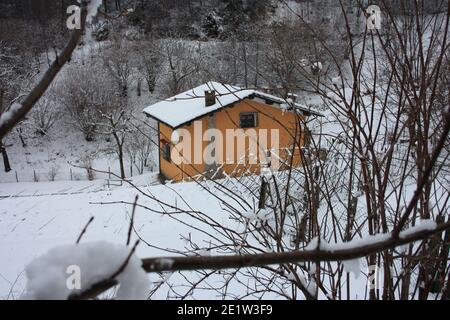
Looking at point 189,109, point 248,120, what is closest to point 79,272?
point 189,109

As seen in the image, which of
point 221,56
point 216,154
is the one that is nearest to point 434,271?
point 216,154

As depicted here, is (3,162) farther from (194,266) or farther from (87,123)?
(194,266)

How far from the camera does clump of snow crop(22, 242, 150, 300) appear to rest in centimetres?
70

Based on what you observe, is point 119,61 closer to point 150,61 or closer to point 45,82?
point 150,61

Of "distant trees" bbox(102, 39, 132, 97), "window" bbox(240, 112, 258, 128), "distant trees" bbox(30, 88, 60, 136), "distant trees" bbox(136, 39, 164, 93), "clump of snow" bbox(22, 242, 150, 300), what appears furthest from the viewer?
"distant trees" bbox(136, 39, 164, 93)

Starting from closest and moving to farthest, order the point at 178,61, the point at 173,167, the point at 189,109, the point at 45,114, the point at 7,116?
the point at 7,116, the point at 189,109, the point at 173,167, the point at 45,114, the point at 178,61

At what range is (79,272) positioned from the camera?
73 cm

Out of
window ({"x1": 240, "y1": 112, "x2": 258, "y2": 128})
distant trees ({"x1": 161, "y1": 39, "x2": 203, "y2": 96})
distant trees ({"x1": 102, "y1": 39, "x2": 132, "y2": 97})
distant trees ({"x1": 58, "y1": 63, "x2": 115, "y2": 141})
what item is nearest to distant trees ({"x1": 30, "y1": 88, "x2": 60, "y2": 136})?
distant trees ({"x1": 58, "y1": 63, "x2": 115, "y2": 141})

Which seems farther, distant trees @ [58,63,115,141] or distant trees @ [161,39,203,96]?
distant trees @ [161,39,203,96]

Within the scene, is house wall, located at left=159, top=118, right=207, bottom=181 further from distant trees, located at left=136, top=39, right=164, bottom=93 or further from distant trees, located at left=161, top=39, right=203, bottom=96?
distant trees, located at left=136, top=39, right=164, bottom=93

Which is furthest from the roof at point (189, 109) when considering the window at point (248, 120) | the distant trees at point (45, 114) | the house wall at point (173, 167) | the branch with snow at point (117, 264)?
the branch with snow at point (117, 264)

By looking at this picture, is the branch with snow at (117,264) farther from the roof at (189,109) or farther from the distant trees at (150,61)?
the distant trees at (150,61)

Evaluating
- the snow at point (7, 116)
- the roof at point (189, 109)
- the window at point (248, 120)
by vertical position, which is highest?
the snow at point (7, 116)

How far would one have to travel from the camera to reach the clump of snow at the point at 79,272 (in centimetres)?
70
